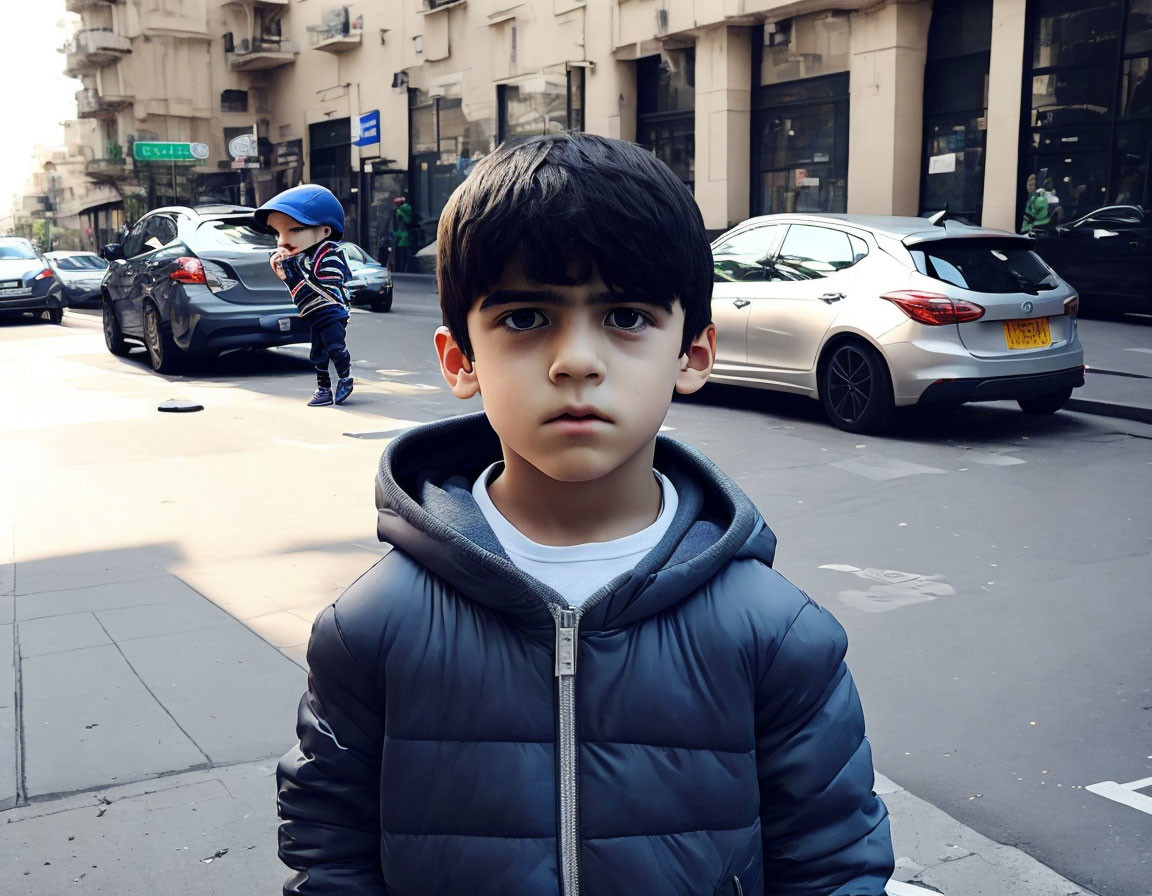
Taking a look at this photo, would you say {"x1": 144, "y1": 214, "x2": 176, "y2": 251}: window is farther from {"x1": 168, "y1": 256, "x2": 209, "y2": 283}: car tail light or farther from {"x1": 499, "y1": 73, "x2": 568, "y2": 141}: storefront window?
{"x1": 499, "y1": 73, "x2": 568, "y2": 141}: storefront window

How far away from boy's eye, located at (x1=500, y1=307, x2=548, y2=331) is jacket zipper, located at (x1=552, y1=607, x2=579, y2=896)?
338 millimetres

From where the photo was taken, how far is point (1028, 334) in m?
8.75

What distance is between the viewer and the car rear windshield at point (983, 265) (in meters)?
8.77

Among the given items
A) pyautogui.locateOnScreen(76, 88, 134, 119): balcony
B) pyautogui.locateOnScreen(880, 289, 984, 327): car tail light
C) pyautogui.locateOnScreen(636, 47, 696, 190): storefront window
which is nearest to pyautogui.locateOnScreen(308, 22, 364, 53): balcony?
pyautogui.locateOnScreen(636, 47, 696, 190): storefront window

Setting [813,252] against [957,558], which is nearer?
[957,558]

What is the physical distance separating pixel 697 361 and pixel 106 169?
5846 centimetres

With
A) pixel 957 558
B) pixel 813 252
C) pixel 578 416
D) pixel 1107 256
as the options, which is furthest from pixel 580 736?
pixel 1107 256

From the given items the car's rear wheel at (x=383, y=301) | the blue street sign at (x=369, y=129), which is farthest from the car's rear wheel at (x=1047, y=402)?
the blue street sign at (x=369, y=129)

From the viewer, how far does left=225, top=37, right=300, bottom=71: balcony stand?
41.3 metres

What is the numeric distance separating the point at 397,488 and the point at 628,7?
964 inches

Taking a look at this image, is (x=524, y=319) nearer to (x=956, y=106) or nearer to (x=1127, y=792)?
(x=1127, y=792)

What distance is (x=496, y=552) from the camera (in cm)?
158

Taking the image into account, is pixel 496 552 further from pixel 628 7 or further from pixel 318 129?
pixel 318 129

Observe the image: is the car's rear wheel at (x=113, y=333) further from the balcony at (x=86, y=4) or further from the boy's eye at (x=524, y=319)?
the balcony at (x=86, y=4)
